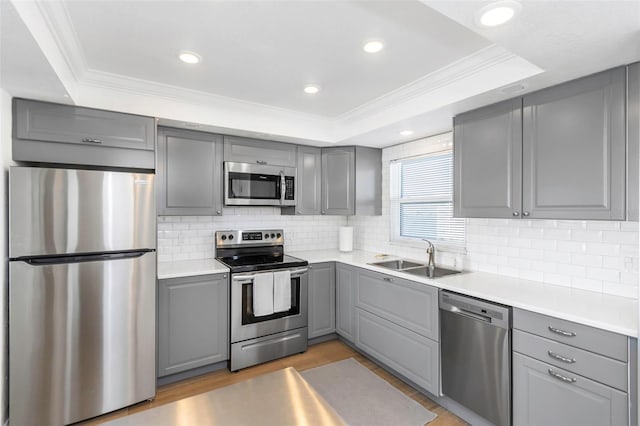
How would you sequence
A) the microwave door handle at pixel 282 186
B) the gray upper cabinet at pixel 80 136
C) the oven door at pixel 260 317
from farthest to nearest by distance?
the microwave door handle at pixel 282 186 → the oven door at pixel 260 317 → the gray upper cabinet at pixel 80 136

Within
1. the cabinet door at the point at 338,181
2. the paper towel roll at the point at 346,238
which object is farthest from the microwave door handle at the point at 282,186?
the paper towel roll at the point at 346,238

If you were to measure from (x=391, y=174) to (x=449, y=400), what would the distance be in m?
2.41

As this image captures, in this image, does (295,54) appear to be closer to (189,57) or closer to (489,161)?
(189,57)

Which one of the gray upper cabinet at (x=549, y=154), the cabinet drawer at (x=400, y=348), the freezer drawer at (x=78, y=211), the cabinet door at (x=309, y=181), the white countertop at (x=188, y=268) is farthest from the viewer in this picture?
the cabinet door at (x=309, y=181)

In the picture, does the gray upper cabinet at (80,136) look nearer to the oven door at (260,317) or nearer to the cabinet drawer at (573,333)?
the oven door at (260,317)

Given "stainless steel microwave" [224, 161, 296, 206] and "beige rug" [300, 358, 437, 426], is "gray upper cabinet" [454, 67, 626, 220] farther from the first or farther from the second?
"stainless steel microwave" [224, 161, 296, 206]

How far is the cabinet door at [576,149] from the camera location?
1.77 metres

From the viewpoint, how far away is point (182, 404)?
1144 mm

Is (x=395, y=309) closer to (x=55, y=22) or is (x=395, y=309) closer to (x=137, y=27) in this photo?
(x=137, y=27)

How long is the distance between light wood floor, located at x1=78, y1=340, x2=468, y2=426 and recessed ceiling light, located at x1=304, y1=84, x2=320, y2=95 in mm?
2518

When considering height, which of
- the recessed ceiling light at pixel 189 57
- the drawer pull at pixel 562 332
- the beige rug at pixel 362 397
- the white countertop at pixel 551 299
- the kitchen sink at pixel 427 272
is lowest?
the beige rug at pixel 362 397

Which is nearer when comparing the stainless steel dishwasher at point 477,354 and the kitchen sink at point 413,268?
the stainless steel dishwasher at point 477,354

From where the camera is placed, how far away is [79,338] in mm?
2197

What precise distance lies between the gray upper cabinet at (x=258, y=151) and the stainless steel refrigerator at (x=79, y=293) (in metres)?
1.00
